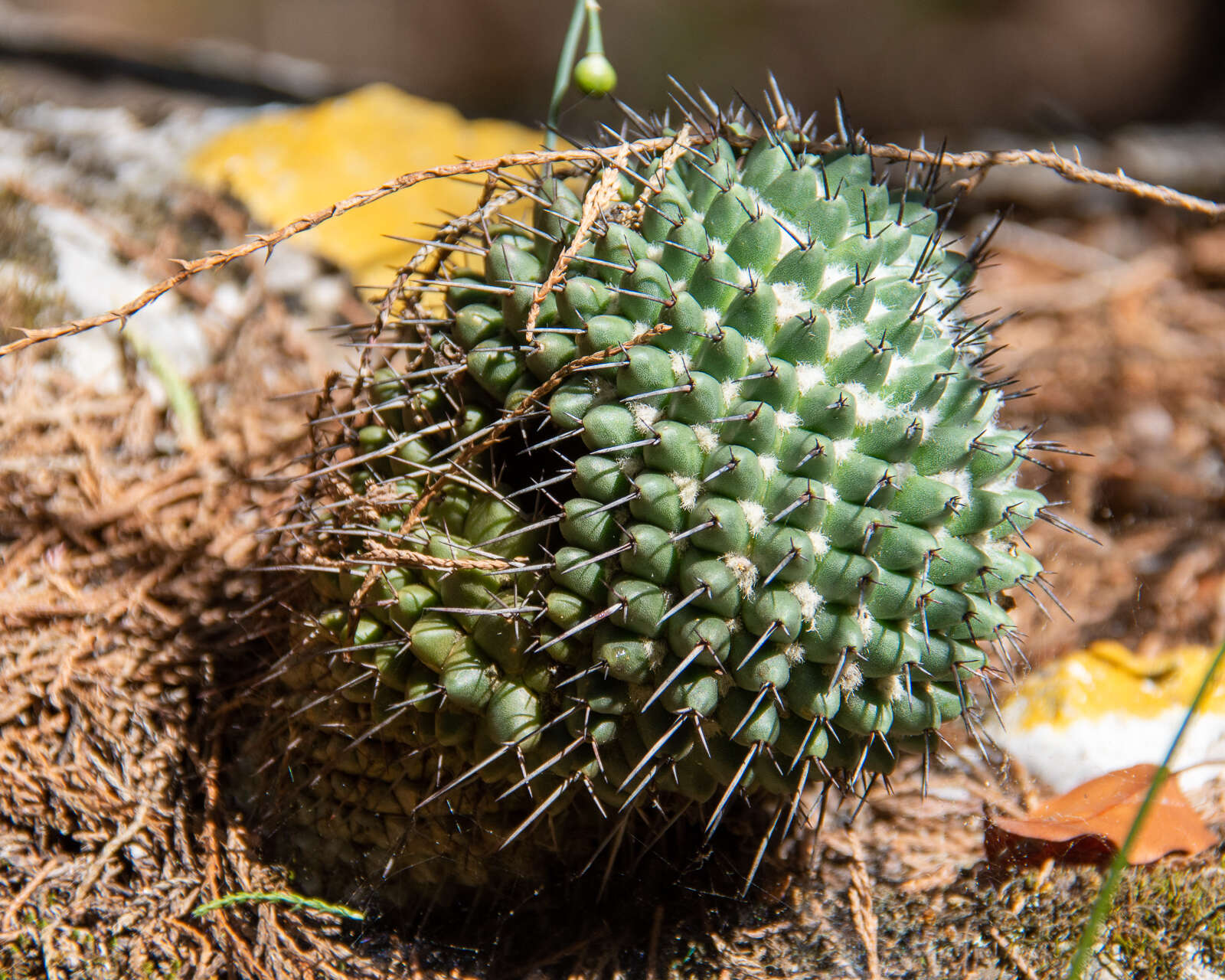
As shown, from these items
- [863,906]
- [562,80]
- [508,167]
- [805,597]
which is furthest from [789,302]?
[863,906]

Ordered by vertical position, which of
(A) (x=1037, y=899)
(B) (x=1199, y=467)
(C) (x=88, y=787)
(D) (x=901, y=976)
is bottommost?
(C) (x=88, y=787)

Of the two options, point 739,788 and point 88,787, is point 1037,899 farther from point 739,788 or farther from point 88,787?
point 88,787

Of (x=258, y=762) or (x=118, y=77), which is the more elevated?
(x=118, y=77)

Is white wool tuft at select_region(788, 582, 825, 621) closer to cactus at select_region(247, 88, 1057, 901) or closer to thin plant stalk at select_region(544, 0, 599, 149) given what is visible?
cactus at select_region(247, 88, 1057, 901)

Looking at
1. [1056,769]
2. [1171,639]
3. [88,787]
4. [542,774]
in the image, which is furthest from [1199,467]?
[88,787]

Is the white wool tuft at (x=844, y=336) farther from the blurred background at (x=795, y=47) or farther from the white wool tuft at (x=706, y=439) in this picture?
the blurred background at (x=795, y=47)

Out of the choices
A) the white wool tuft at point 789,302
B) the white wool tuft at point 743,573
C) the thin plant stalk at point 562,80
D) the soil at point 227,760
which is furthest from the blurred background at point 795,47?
the white wool tuft at point 743,573
